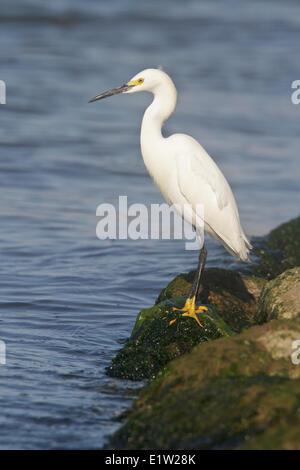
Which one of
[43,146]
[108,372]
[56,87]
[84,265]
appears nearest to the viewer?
[108,372]

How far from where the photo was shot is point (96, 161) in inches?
519

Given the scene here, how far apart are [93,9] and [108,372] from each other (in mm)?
20580

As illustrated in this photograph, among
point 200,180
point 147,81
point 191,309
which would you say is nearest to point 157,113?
point 147,81

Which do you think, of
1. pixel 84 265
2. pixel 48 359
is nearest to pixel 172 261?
pixel 84 265

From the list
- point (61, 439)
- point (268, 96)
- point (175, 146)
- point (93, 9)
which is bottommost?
point (61, 439)

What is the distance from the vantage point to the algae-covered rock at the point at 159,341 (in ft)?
18.0

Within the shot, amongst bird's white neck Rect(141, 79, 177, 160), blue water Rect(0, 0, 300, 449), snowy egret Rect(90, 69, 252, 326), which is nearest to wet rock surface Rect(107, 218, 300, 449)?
blue water Rect(0, 0, 300, 449)

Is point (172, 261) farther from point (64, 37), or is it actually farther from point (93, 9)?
point (93, 9)

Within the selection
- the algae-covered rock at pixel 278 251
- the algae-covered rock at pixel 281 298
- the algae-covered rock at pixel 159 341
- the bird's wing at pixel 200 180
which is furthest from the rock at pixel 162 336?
the algae-covered rock at pixel 278 251

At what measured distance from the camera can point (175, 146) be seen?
21.1 feet

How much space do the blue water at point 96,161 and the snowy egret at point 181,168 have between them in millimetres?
1244

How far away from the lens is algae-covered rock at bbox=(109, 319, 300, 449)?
3.70 m

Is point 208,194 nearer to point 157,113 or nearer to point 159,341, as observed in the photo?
point 157,113

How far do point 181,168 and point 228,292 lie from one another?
1.33 m
